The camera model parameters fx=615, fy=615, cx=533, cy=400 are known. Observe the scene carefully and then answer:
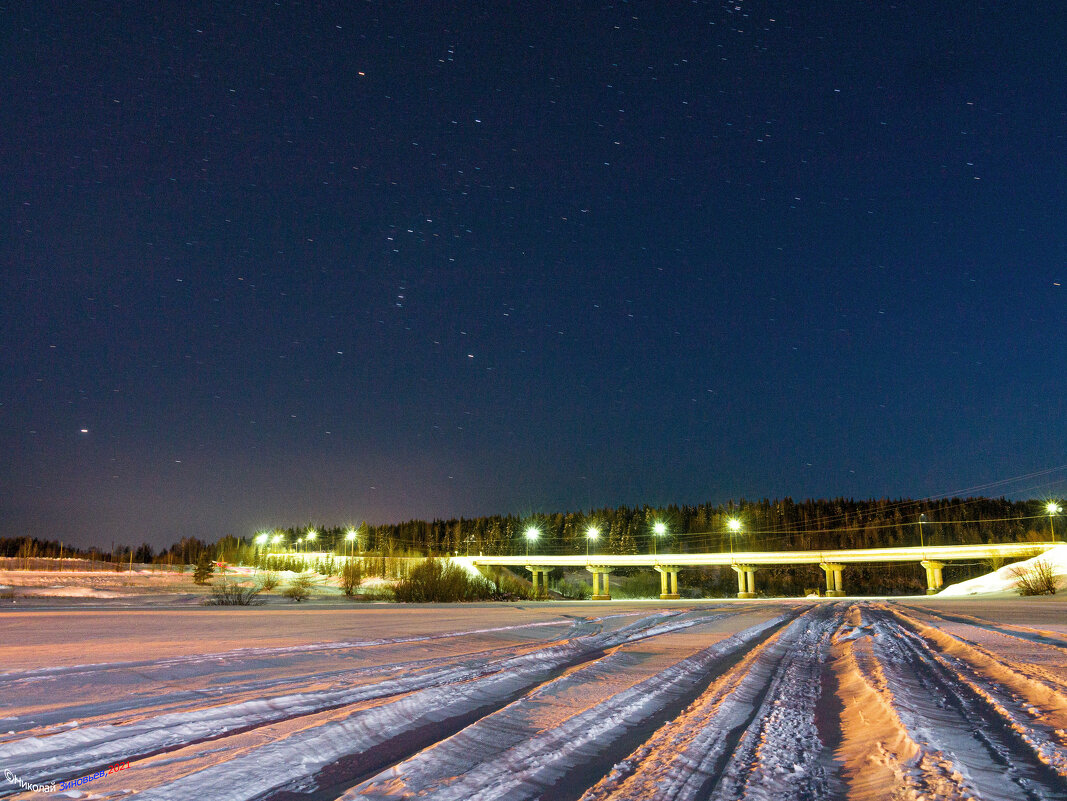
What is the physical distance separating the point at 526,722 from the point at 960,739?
82.2 inches

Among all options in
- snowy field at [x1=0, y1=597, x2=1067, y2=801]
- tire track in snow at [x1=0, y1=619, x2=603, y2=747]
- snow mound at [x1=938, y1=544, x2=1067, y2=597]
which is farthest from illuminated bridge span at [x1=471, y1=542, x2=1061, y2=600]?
tire track in snow at [x1=0, y1=619, x2=603, y2=747]

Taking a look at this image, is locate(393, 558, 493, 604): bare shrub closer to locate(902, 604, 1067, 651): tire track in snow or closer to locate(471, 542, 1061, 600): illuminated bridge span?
locate(902, 604, 1067, 651): tire track in snow

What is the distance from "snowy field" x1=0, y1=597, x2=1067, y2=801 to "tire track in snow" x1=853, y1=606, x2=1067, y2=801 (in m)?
0.02

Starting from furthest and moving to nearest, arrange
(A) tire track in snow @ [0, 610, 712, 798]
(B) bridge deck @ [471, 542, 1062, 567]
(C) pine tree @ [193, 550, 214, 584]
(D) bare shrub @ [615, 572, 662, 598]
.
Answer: (D) bare shrub @ [615, 572, 662, 598] → (B) bridge deck @ [471, 542, 1062, 567] → (C) pine tree @ [193, 550, 214, 584] → (A) tire track in snow @ [0, 610, 712, 798]

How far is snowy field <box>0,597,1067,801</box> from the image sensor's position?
234 cm

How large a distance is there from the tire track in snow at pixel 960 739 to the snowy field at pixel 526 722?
16mm

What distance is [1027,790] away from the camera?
2.22m

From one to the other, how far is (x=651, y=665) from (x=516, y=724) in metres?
2.54

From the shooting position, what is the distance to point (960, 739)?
2893 mm

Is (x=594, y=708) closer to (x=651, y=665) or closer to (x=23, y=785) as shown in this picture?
(x=651, y=665)

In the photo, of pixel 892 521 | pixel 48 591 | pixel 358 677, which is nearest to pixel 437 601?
pixel 48 591

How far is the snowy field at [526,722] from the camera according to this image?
2340 mm

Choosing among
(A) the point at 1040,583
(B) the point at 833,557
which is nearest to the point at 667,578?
(B) the point at 833,557

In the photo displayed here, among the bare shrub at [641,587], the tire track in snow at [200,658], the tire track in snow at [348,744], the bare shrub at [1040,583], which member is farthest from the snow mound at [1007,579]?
the bare shrub at [641,587]
